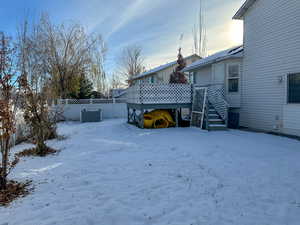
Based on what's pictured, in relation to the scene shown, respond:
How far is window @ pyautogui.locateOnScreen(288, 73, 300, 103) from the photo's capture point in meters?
6.65

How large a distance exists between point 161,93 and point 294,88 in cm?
505

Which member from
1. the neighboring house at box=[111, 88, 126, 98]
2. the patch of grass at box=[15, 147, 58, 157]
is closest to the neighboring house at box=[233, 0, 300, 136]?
the patch of grass at box=[15, 147, 58, 157]

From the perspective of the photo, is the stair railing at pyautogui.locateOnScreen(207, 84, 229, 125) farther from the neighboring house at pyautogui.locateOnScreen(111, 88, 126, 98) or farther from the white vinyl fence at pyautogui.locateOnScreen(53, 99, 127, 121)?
the neighboring house at pyautogui.locateOnScreen(111, 88, 126, 98)

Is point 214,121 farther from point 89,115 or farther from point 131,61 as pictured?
point 131,61

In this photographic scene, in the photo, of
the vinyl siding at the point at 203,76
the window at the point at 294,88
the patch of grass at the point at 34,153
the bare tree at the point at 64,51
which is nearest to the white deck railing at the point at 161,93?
the vinyl siding at the point at 203,76

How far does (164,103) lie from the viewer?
929 centimetres

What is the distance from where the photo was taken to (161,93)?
9.27 m

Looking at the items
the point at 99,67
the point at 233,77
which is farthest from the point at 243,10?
the point at 99,67

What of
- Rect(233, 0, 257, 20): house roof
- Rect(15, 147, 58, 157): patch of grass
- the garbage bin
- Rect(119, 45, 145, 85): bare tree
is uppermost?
Rect(119, 45, 145, 85): bare tree

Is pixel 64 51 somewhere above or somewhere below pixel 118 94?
above

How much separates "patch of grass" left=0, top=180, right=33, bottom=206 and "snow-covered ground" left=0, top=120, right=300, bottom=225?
0.15 meters

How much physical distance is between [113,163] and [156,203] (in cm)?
190

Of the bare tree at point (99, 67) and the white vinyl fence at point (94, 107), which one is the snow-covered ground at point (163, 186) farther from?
the bare tree at point (99, 67)

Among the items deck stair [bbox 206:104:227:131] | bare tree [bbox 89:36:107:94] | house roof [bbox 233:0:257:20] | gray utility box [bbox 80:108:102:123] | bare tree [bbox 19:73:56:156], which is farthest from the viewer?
bare tree [bbox 89:36:107:94]
